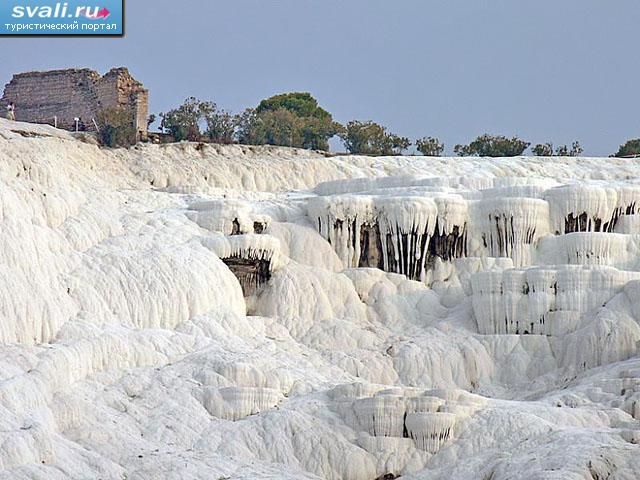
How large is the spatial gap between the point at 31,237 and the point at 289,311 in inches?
369

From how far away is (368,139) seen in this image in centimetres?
7656

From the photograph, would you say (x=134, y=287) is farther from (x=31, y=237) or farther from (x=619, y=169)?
(x=619, y=169)

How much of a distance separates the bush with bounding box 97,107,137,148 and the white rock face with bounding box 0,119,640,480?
1583mm

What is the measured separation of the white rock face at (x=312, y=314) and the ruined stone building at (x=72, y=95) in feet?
25.0

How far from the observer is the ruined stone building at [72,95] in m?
68.3

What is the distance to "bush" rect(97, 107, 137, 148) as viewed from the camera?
6184 centimetres

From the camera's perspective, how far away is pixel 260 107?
302 ft

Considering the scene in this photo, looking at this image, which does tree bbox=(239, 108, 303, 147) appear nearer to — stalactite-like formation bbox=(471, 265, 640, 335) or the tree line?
the tree line

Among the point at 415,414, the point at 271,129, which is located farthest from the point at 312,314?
the point at 271,129

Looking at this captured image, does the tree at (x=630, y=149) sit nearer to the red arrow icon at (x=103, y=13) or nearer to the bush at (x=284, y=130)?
the bush at (x=284, y=130)

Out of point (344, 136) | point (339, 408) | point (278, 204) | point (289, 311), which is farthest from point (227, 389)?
point (344, 136)

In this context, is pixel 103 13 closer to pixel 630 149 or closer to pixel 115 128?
pixel 115 128

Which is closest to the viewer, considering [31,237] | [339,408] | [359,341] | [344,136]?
[339,408]

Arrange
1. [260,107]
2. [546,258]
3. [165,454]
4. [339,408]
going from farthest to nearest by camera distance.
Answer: [260,107], [546,258], [339,408], [165,454]
